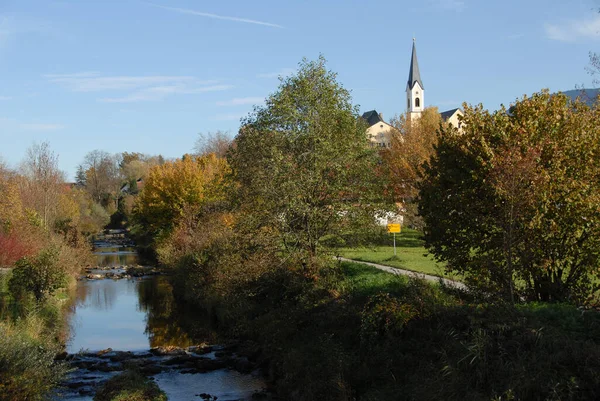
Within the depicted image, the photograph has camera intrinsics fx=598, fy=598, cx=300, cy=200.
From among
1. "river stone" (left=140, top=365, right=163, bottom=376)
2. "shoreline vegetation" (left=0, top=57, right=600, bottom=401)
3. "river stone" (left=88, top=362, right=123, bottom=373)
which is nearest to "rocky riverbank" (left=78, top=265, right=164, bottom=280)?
"shoreline vegetation" (left=0, top=57, right=600, bottom=401)

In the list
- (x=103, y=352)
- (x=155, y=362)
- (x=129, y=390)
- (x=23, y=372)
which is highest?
(x=23, y=372)

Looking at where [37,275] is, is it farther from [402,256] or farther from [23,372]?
[402,256]

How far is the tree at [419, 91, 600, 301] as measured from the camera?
13.6 metres

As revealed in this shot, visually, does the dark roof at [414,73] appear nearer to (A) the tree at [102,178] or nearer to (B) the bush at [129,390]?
(A) the tree at [102,178]

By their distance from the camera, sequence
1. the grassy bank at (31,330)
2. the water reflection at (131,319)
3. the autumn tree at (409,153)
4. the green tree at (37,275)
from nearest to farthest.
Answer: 1. the grassy bank at (31,330)
2. the water reflection at (131,319)
3. the green tree at (37,275)
4. the autumn tree at (409,153)

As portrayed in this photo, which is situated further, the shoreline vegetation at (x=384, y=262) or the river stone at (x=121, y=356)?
the river stone at (x=121, y=356)

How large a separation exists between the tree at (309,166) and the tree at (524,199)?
593 cm

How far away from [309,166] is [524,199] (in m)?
9.50

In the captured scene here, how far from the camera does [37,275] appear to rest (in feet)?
83.9

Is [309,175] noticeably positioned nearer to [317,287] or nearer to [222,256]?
[317,287]

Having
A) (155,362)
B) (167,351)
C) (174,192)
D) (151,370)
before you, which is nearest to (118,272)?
(174,192)

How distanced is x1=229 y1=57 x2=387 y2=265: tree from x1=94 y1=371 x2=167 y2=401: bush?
7801 mm

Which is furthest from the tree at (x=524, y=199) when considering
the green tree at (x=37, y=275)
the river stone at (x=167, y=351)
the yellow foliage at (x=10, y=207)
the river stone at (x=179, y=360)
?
the yellow foliage at (x=10, y=207)

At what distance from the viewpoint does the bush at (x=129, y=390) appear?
46.9 feet
